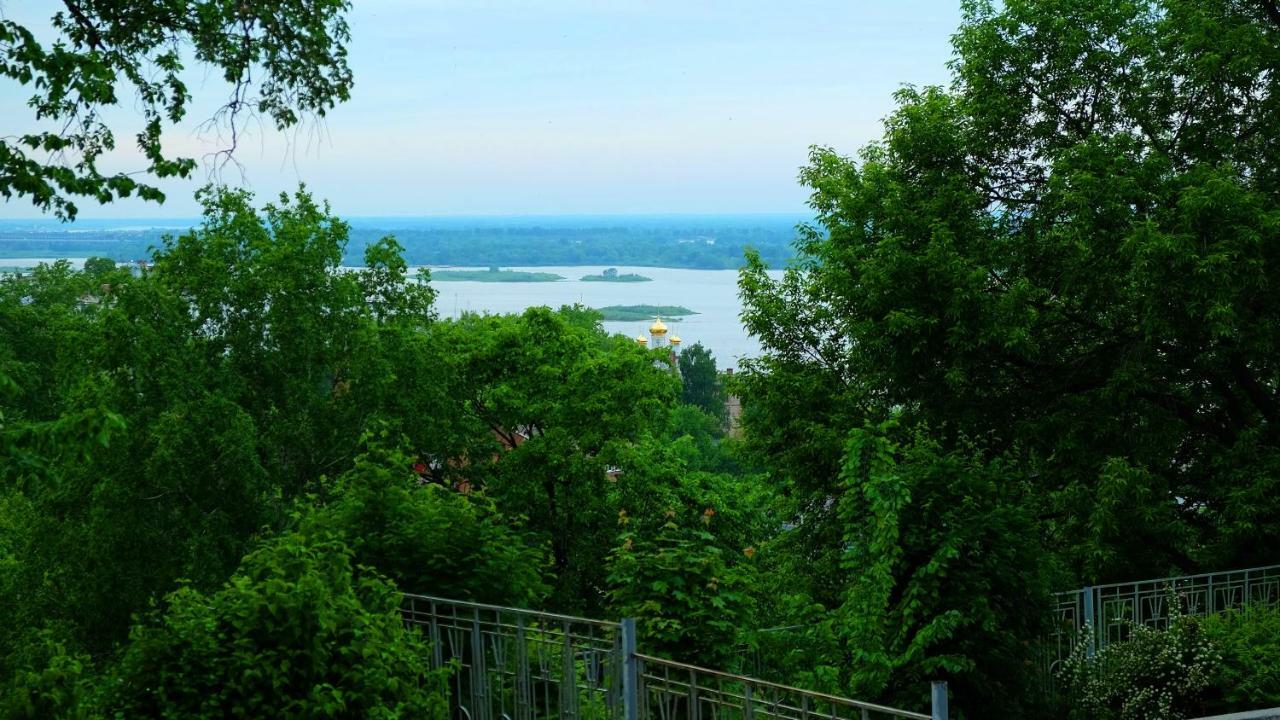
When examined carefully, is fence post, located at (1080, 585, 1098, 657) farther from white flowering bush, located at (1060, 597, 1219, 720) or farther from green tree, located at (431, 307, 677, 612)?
green tree, located at (431, 307, 677, 612)

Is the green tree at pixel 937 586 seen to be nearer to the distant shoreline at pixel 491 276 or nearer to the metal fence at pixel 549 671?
the metal fence at pixel 549 671

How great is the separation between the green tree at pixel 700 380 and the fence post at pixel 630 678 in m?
88.6

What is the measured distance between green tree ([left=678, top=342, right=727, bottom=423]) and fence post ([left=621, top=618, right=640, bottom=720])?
3488 inches

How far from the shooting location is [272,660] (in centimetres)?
590

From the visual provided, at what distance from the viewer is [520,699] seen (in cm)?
765

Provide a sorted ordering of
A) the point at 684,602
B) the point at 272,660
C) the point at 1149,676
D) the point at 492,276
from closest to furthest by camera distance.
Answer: the point at 272,660, the point at 684,602, the point at 1149,676, the point at 492,276

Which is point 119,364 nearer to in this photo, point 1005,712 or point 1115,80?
point 1115,80

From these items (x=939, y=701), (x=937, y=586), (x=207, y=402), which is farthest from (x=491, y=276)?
(x=939, y=701)

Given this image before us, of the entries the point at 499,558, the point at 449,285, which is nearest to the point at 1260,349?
the point at 499,558

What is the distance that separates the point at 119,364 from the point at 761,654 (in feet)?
55.3

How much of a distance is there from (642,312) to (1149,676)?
552 feet

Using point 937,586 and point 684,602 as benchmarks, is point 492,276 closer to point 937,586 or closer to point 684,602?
point 684,602

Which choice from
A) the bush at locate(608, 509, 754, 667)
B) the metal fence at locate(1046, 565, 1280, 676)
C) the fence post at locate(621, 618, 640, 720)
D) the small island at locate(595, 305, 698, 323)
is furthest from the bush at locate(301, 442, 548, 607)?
the small island at locate(595, 305, 698, 323)

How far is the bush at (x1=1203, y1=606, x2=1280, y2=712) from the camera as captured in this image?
874 centimetres
